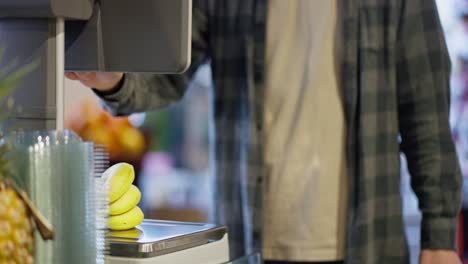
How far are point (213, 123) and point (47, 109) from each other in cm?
85

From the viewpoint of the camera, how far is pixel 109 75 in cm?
135

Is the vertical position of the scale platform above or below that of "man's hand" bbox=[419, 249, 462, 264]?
above

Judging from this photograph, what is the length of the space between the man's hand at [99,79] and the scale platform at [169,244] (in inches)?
11.1

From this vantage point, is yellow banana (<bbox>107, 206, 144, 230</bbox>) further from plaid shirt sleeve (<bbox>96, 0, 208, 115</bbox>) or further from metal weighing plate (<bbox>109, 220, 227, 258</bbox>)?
plaid shirt sleeve (<bbox>96, 0, 208, 115</bbox>)

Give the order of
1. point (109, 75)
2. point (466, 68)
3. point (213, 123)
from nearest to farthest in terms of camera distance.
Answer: point (109, 75), point (213, 123), point (466, 68)

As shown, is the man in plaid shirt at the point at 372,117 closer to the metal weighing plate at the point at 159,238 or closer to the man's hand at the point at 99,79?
the man's hand at the point at 99,79

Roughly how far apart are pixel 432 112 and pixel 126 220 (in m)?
0.87

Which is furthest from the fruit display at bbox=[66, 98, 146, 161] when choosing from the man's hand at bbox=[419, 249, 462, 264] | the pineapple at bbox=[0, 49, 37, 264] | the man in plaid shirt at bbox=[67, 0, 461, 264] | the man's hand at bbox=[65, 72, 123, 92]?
the pineapple at bbox=[0, 49, 37, 264]

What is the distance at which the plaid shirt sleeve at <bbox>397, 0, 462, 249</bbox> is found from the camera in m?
1.64

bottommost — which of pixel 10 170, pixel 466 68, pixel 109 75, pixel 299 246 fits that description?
pixel 299 246

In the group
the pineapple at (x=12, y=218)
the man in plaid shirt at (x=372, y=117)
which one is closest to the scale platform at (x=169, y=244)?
the pineapple at (x=12, y=218)

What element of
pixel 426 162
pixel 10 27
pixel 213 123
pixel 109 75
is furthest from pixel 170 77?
pixel 10 27

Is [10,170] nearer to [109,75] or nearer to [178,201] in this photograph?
[109,75]

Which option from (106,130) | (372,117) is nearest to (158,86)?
(372,117)
